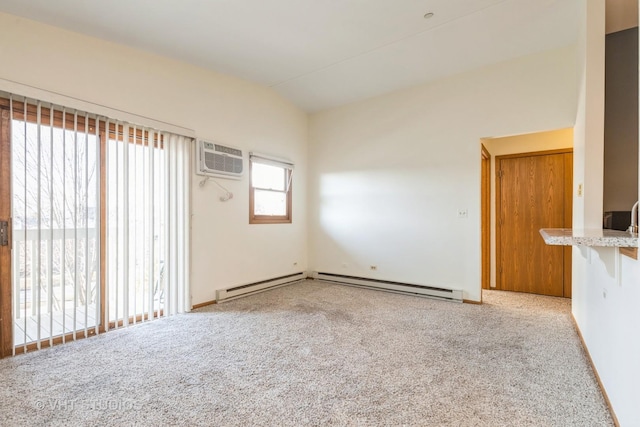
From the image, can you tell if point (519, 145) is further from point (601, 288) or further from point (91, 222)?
point (91, 222)

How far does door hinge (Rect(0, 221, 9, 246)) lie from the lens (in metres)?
2.32

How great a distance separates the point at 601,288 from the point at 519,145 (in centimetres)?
304

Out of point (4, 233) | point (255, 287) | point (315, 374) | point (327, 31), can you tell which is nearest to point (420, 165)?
point (327, 31)

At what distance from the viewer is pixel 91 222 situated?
2732 mm

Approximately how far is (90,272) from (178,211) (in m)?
0.98

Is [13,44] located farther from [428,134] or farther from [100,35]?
[428,134]

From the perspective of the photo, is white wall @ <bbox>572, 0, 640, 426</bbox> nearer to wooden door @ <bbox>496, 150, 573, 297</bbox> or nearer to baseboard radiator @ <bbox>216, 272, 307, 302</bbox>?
wooden door @ <bbox>496, 150, 573, 297</bbox>

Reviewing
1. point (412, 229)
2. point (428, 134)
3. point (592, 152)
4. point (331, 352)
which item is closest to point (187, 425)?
point (331, 352)

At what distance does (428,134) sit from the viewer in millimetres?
4156

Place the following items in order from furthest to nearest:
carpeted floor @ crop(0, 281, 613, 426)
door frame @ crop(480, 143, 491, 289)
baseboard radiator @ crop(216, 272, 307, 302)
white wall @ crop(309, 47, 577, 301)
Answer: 1. door frame @ crop(480, 143, 491, 289)
2. baseboard radiator @ crop(216, 272, 307, 302)
3. white wall @ crop(309, 47, 577, 301)
4. carpeted floor @ crop(0, 281, 613, 426)

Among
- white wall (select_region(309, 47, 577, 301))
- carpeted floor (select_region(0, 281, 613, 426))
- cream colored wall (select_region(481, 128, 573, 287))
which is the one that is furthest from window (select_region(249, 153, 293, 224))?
cream colored wall (select_region(481, 128, 573, 287))

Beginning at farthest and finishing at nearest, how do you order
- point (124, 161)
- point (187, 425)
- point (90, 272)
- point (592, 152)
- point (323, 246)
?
point (323, 246)
point (124, 161)
point (90, 272)
point (592, 152)
point (187, 425)

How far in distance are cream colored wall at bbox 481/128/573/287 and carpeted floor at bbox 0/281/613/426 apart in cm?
163

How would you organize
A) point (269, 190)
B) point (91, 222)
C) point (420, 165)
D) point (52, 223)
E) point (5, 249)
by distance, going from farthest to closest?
1. point (269, 190)
2. point (420, 165)
3. point (91, 222)
4. point (52, 223)
5. point (5, 249)
